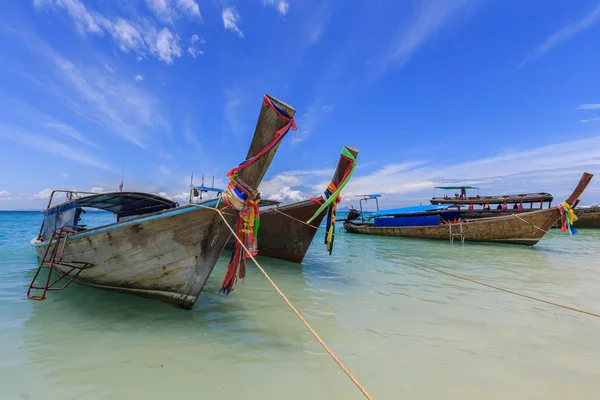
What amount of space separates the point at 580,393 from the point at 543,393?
0.36 metres

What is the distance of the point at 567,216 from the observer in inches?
487

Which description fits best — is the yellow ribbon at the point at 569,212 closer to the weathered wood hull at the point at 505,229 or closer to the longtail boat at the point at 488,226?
the longtail boat at the point at 488,226

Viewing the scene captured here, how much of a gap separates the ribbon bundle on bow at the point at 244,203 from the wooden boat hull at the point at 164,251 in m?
0.29

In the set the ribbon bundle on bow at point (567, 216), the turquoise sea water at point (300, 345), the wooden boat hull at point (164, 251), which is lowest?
the turquoise sea water at point (300, 345)

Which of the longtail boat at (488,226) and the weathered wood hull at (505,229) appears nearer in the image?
the longtail boat at (488,226)

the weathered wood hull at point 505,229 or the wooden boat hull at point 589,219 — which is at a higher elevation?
the wooden boat hull at point 589,219

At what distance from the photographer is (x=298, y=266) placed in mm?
9141

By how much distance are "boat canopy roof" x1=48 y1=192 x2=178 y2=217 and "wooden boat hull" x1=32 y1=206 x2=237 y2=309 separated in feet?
8.95

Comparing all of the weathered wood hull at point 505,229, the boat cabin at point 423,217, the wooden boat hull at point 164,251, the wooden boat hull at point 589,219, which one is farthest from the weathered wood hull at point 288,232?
the wooden boat hull at point 589,219

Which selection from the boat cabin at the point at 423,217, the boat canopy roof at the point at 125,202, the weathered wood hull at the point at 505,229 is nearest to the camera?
the boat canopy roof at the point at 125,202

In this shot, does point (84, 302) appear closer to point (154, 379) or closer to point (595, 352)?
point (154, 379)

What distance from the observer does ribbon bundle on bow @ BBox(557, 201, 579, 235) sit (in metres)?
12.1

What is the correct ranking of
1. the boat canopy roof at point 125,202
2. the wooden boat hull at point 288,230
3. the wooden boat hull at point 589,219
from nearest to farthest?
the boat canopy roof at point 125,202
the wooden boat hull at point 288,230
the wooden boat hull at point 589,219

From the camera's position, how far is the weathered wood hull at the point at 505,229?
14.3 m
